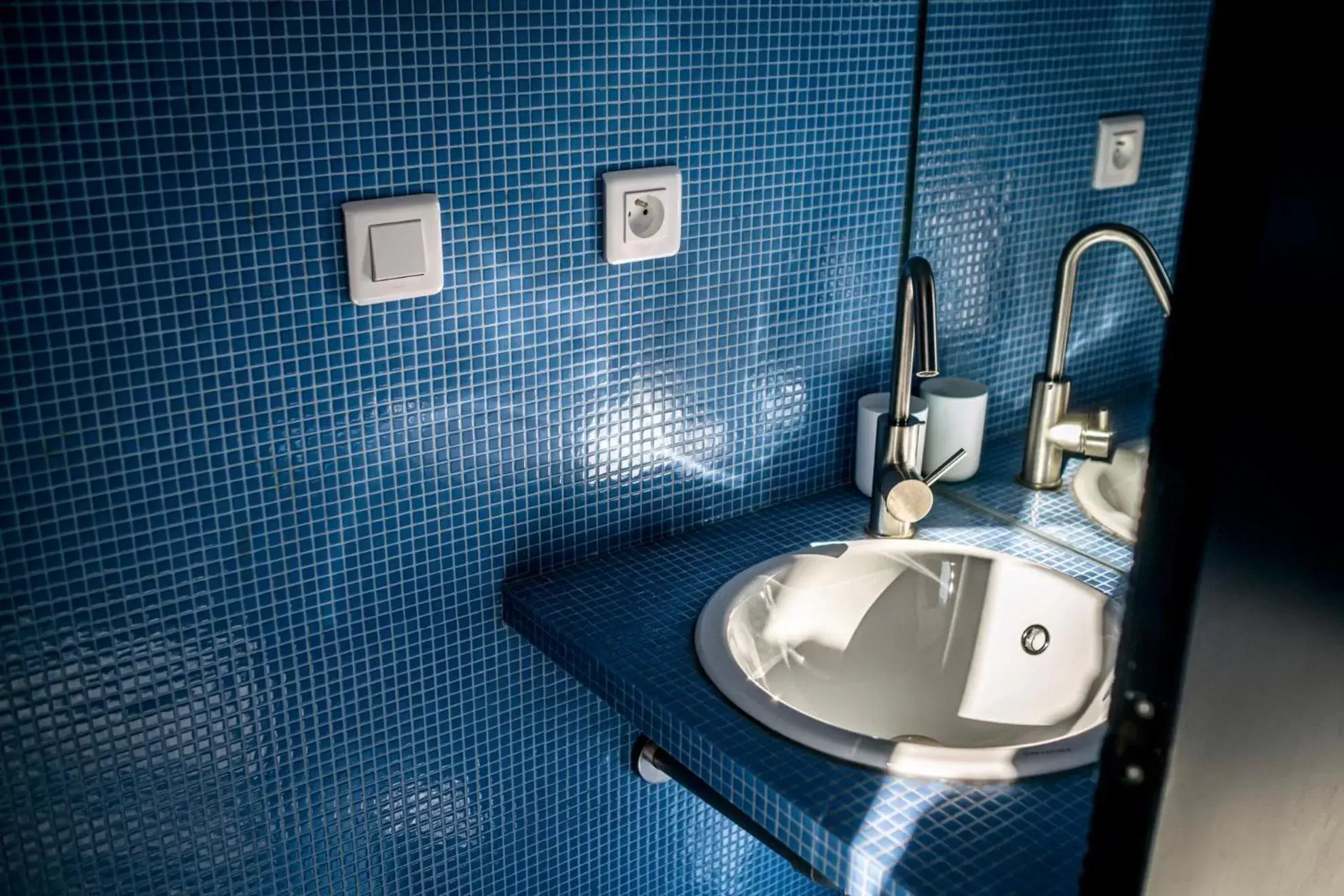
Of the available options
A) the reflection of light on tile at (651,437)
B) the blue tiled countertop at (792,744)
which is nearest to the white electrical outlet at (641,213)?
the reflection of light on tile at (651,437)

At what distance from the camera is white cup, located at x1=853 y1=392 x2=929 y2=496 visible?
1.66m

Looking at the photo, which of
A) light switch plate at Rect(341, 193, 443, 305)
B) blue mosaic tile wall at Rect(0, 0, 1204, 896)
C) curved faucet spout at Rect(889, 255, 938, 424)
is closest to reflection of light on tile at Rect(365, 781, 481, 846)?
blue mosaic tile wall at Rect(0, 0, 1204, 896)

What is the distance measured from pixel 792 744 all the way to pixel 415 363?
541 mm

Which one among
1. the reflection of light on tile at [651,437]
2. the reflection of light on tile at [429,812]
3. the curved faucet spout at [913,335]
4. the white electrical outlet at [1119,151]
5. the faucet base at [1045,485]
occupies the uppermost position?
the white electrical outlet at [1119,151]

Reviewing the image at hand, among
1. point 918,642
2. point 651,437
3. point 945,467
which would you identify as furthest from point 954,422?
point 651,437

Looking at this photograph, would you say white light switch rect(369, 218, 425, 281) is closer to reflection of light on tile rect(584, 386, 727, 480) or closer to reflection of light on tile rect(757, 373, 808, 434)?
reflection of light on tile rect(584, 386, 727, 480)

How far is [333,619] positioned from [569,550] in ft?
0.97

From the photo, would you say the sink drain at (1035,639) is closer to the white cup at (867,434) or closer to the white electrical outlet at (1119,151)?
the white cup at (867,434)

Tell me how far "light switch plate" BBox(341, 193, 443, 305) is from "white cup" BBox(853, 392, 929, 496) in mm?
637

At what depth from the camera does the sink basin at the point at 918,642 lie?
4.48ft

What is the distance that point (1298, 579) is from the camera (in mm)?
667

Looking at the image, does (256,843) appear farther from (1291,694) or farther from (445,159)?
(1291,694)

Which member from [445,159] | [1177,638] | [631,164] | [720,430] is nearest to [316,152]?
[445,159]

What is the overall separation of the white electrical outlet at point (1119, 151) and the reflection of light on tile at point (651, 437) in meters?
0.54
